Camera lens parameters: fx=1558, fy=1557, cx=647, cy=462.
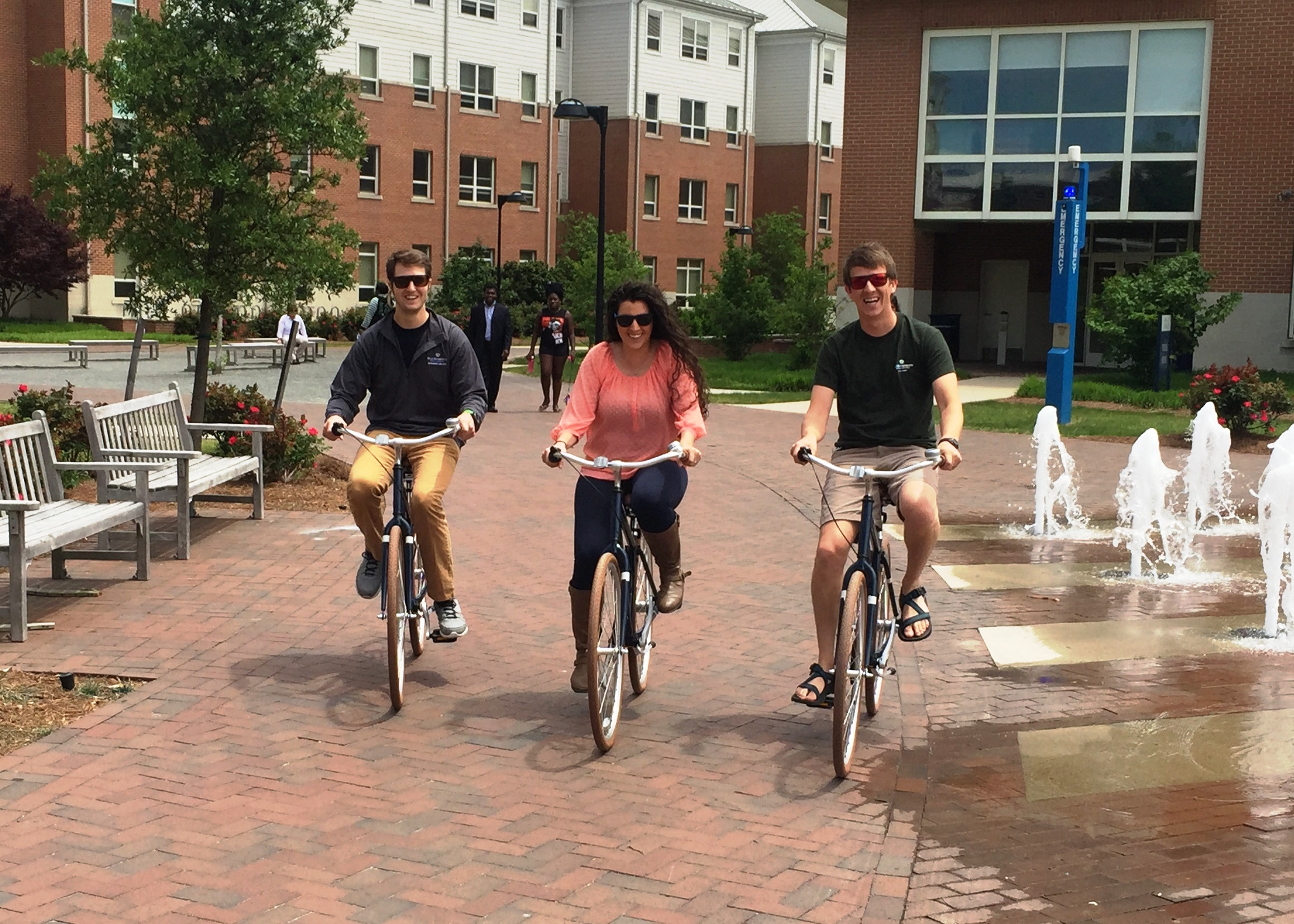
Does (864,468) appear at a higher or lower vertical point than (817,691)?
higher

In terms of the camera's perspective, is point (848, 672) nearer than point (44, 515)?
Yes

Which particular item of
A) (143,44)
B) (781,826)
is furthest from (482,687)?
(143,44)

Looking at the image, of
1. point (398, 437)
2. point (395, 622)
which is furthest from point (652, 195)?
point (395, 622)

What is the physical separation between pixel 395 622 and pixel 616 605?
2.95 feet

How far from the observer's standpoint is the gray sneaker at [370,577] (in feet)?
22.1

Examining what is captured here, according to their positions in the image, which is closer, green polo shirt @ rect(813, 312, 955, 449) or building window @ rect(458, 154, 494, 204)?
green polo shirt @ rect(813, 312, 955, 449)

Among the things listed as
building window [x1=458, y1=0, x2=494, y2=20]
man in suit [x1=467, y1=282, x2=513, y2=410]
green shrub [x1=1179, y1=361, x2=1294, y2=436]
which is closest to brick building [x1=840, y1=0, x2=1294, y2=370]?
green shrub [x1=1179, y1=361, x2=1294, y2=436]

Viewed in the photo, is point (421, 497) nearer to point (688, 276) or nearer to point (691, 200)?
point (691, 200)

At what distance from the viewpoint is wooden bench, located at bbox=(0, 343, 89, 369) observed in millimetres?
30016

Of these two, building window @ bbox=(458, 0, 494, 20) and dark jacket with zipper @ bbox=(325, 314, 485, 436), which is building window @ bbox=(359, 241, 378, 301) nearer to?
building window @ bbox=(458, 0, 494, 20)

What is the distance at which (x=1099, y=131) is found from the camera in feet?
101

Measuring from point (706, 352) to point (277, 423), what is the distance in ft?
85.7

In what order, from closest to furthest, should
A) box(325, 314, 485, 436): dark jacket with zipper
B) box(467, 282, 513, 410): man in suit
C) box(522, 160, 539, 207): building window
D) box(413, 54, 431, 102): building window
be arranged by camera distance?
box(325, 314, 485, 436): dark jacket with zipper
box(467, 282, 513, 410): man in suit
box(413, 54, 431, 102): building window
box(522, 160, 539, 207): building window

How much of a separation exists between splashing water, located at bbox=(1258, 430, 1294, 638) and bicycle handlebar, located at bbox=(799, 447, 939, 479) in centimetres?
306
